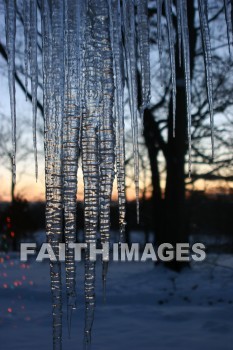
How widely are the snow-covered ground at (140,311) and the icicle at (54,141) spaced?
141 inches

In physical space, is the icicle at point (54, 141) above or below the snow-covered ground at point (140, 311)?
above

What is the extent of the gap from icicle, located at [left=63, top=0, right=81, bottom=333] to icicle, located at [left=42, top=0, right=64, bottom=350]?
0.11 feet

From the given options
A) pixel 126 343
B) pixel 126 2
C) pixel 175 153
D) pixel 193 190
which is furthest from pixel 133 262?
pixel 126 2

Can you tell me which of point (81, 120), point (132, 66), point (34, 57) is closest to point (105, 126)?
point (81, 120)

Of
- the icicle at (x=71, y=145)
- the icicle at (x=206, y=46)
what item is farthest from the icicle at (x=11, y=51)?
the icicle at (x=206, y=46)

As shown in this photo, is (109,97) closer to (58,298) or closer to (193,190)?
(58,298)

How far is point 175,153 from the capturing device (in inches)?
447

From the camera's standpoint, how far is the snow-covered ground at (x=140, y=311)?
570cm

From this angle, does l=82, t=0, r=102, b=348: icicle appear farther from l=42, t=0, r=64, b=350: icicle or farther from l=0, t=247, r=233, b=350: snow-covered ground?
l=0, t=247, r=233, b=350: snow-covered ground

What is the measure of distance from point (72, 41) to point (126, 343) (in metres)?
4.19

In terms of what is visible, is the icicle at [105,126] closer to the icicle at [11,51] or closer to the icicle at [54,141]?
the icicle at [54,141]

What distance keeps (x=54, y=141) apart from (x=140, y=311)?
227 inches

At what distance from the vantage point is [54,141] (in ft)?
6.86

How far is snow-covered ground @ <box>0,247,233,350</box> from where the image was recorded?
570 centimetres
